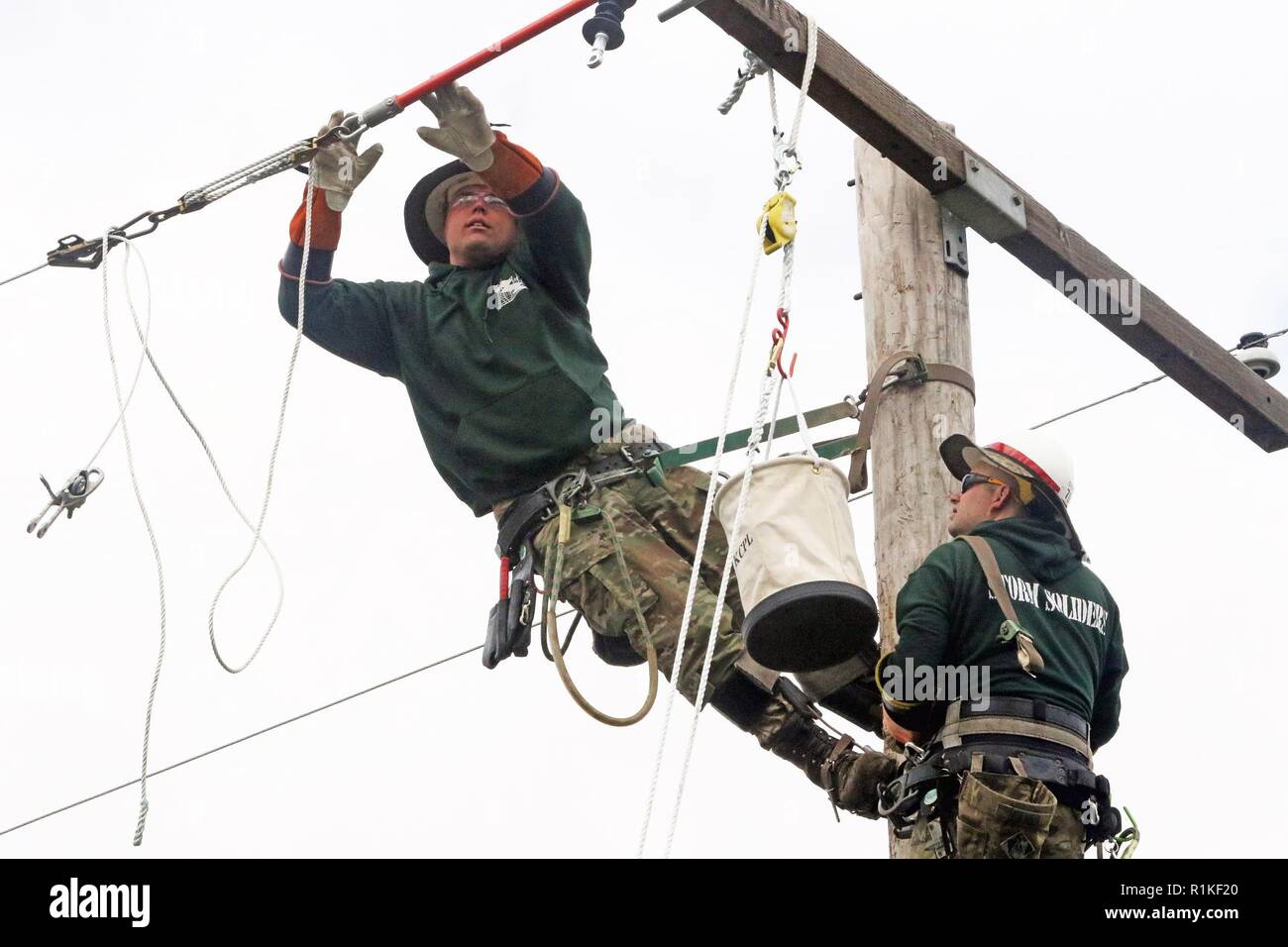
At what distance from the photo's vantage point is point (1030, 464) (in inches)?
224

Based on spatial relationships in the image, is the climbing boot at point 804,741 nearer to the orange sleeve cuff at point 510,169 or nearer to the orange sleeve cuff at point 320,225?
the orange sleeve cuff at point 510,169

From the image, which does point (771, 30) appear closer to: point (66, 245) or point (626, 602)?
point (626, 602)

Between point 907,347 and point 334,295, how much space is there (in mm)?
1697

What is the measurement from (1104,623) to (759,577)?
0.96 metres

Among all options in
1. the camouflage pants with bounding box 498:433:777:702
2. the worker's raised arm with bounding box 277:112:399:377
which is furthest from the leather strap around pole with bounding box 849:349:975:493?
the worker's raised arm with bounding box 277:112:399:377

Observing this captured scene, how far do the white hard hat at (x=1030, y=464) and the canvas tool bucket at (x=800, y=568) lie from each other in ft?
1.56

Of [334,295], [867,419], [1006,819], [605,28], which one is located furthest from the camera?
[334,295]

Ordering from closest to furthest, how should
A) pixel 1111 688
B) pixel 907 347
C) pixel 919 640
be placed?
pixel 919 640 → pixel 1111 688 → pixel 907 347

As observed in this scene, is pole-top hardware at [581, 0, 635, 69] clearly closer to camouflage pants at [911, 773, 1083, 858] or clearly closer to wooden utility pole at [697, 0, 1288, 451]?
wooden utility pole at [697, 0, 1288, 451]

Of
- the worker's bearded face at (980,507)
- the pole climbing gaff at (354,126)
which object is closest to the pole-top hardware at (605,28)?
the pole climbing gaff at (354,126)

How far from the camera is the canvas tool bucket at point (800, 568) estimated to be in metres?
5.21

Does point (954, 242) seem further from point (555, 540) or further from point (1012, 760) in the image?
point (1012, 760)

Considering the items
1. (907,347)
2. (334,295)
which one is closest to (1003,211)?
(907,347)

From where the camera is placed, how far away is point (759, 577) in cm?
526
